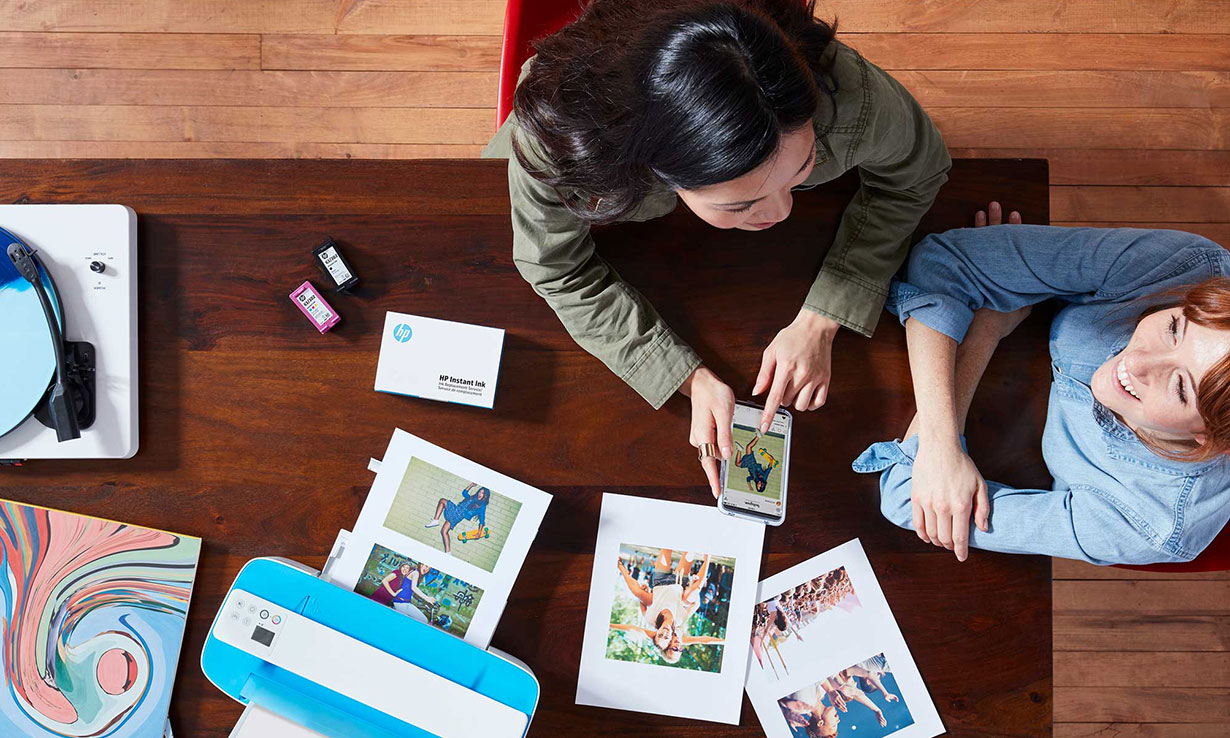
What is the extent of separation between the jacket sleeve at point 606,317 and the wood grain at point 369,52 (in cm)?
88

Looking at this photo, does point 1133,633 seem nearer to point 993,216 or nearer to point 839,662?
point 839,662

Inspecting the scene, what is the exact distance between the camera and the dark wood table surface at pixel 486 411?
1042mm

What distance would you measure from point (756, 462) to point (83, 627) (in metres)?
0.93

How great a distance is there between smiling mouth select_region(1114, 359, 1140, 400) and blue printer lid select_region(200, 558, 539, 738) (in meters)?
0.83

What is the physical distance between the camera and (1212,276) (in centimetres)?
95

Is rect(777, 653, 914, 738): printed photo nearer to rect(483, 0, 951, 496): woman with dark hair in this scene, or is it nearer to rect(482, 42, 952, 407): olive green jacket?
rect(483, 0, 951, 496): woman with dark hair

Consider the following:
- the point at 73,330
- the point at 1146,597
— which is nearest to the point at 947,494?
the point at 1146,597

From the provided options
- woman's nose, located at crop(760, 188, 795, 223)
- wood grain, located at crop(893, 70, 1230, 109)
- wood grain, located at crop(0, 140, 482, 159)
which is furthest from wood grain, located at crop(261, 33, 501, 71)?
woman's nose, located at crop(760, 188, 795, 223)

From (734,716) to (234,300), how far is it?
90cm

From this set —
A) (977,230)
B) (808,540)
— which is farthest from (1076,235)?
(808,540)

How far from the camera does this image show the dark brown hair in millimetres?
675

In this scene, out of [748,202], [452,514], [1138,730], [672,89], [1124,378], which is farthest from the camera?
[1138,730]

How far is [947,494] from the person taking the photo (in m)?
1.00

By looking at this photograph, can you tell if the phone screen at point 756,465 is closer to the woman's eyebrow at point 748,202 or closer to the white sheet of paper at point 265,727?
the woman's eyebrow at point 748,202
